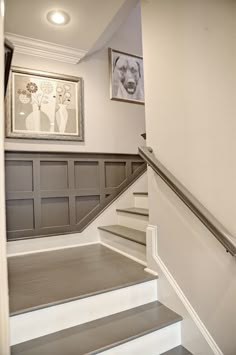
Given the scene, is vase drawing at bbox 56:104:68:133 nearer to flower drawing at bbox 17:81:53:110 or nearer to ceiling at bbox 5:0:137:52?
flower drawing at bbox 17:81:53:110

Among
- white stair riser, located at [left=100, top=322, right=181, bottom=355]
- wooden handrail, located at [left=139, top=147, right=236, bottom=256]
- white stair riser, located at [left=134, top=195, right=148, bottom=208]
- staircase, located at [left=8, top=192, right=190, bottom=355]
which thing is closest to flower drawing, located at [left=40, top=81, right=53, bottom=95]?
wooden handrail, located at [left=139, top=147, right=236, bottom=256]

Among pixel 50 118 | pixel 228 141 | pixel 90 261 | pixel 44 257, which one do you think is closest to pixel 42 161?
pixel 50 118

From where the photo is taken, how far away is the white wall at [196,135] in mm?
1292

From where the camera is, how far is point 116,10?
207cm

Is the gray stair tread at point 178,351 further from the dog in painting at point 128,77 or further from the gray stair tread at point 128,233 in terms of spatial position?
the dog in painting at point 128,77

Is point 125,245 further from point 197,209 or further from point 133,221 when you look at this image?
point 197,209

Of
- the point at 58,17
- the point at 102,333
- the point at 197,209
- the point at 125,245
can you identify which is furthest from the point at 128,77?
the point at 102,333

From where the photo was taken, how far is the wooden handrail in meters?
1.21

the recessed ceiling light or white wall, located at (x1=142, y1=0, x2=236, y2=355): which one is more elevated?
the recessed ceiling light

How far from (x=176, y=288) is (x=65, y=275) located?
0.85 meters

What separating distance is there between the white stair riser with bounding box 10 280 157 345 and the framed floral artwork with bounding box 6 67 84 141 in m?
1.72

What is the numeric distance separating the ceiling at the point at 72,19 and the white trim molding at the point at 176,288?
1890mm

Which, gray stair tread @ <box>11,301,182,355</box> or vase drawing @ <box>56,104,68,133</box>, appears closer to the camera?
gray stair tread @ <box>11,301,182,355</box>

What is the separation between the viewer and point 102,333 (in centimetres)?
142
